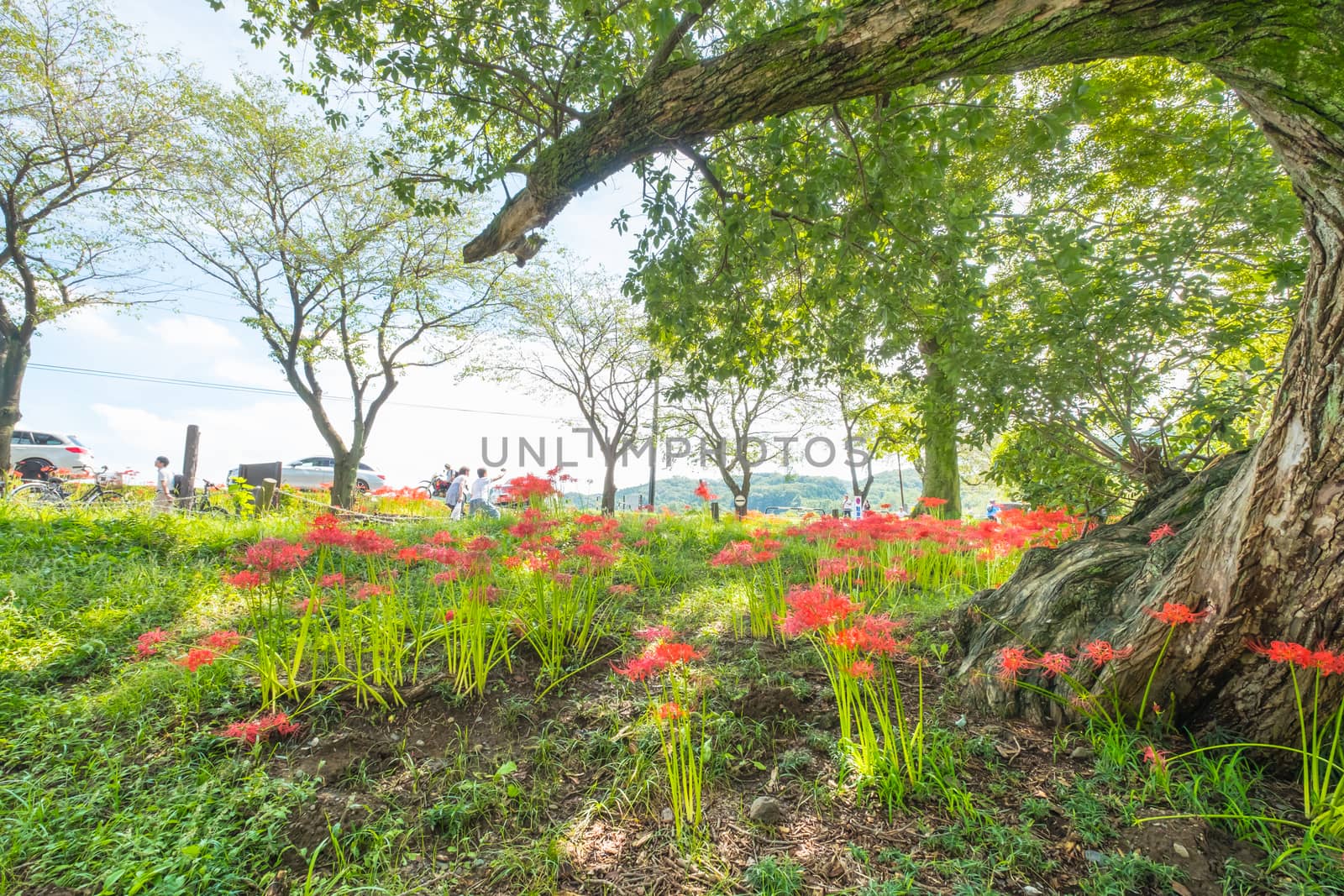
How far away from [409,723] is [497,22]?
14.7 feet

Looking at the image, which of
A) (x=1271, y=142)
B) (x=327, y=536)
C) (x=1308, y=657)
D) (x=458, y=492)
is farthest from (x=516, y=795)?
(x=458, y=492)

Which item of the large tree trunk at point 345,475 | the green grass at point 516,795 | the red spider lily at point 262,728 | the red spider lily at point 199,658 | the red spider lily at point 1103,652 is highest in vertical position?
the large tree trunk at point 345,475

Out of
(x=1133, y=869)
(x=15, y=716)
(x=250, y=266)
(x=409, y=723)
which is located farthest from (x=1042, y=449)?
(x=250, y=266)

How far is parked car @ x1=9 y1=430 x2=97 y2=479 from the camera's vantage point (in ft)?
46.5

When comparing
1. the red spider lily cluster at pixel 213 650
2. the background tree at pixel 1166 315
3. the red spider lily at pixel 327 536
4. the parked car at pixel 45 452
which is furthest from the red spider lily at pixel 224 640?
the parked car at pixel 45 452

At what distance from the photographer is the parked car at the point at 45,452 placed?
1416cm

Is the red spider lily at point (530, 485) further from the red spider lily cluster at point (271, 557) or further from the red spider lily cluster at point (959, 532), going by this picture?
the red spider lily cluster at point (959, 532)

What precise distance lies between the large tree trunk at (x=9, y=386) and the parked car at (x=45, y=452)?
4.02 meters

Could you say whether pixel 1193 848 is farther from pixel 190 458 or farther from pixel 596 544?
pixel 190 458

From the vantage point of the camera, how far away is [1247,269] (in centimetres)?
280

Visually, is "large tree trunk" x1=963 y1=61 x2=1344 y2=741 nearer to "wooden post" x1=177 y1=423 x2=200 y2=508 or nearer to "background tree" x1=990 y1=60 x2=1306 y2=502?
"background tree" x1=990 y1=60 x2=1306 y2=502

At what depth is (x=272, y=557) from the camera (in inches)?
102

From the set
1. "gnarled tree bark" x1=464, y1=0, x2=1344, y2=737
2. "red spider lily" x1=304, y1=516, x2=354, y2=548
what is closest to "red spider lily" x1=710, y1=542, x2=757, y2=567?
"gnarled tree bark" x1=464, y1=0, x2=1344, y2=737

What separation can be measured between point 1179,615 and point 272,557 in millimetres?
3941
